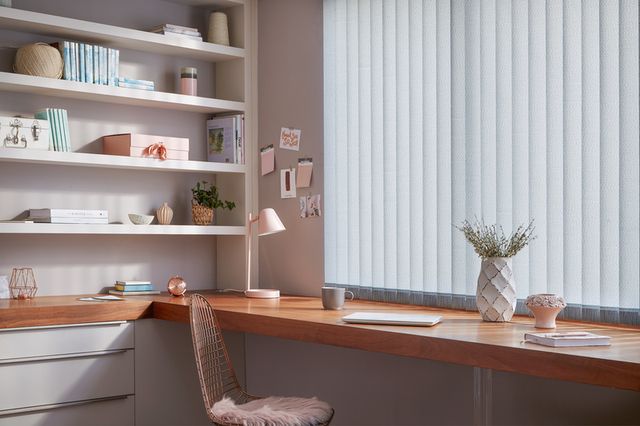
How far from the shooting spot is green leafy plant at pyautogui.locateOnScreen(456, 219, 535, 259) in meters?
3.00

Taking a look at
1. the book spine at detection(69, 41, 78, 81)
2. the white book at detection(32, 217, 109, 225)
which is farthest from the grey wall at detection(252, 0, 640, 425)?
the book spine at detection(69, 41, 78, 81)

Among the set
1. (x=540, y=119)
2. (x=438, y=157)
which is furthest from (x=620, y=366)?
(x=438, y=157)

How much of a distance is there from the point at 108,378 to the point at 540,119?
205 cm

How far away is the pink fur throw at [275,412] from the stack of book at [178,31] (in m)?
1.97

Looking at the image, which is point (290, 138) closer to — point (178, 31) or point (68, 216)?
point (178, 31)

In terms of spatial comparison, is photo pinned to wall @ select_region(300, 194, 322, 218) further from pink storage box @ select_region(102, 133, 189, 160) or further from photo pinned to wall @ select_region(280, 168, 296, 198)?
pink storage box @ select_region(102, 133, 189, 160)

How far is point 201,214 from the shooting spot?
434 centimetres

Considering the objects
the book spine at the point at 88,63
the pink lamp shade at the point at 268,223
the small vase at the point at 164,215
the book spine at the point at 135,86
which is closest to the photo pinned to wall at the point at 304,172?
the pink lamp shade at the point at 268,223

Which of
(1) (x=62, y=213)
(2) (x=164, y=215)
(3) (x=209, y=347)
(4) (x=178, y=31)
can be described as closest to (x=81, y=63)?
(4) (x=178, y=31)

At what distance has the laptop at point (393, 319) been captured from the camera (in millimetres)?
2831

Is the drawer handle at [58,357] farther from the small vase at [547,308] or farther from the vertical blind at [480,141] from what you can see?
the small vase at [547,308]

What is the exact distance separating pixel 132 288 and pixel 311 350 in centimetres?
91

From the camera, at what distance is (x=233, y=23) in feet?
15.0

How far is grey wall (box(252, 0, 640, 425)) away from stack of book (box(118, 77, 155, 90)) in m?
0.62
